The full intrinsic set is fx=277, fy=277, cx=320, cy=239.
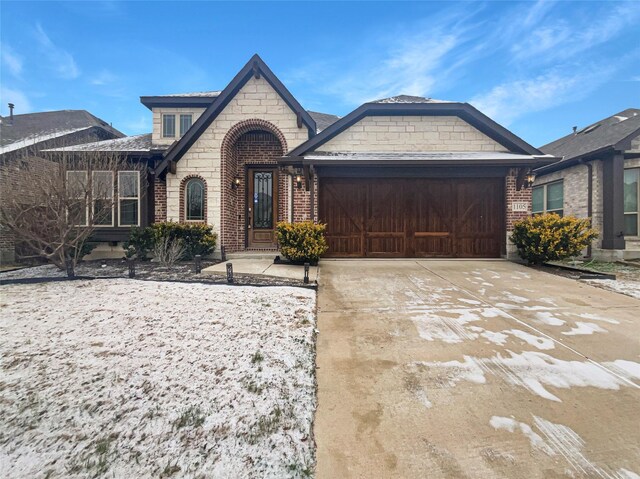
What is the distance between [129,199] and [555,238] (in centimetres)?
1301

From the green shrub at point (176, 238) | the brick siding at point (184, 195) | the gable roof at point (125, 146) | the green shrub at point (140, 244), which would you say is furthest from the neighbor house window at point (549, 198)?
the gable roof at point (125, 146)

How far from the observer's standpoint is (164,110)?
11031 millimetres

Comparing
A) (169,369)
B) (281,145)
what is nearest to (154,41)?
(281,145)

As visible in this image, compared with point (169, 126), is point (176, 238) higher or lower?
lower

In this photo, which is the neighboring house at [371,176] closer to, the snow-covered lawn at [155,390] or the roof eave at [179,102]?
the roof eave at [179,102]

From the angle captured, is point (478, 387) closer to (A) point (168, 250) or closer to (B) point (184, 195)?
(A) point (168, 250)

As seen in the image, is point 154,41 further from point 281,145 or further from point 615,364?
point 615,364

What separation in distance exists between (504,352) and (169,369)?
341cm

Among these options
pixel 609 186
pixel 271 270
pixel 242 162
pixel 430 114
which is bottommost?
pixel 271 270

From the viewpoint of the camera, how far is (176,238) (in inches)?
324

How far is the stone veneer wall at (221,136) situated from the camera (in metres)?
8.99

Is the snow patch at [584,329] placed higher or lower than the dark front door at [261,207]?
lower

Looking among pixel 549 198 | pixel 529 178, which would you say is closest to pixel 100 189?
pixel 529 178

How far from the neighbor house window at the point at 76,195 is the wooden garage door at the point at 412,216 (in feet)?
20.1
